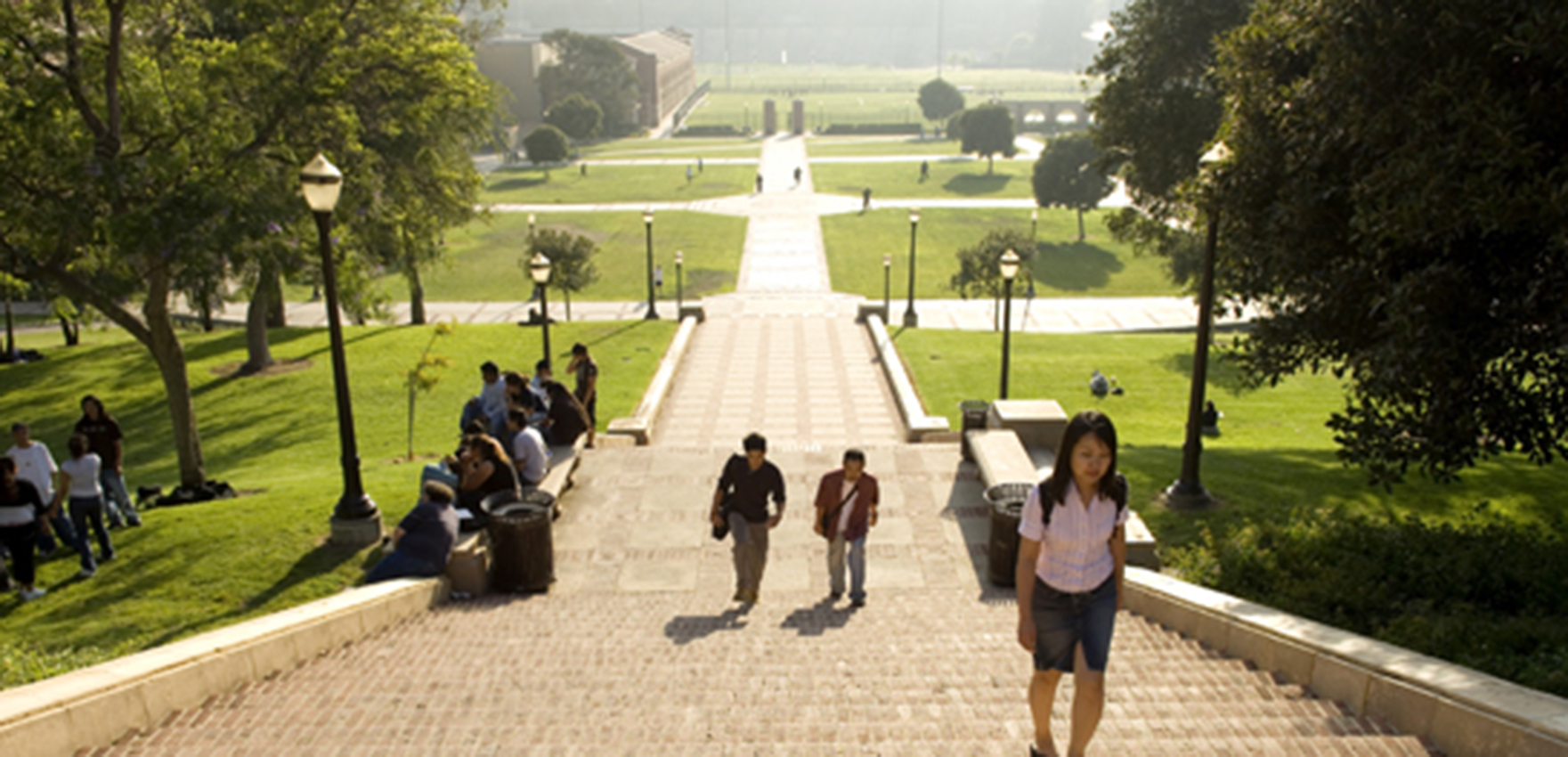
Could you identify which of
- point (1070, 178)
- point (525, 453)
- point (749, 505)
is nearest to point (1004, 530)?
point (749, 505)

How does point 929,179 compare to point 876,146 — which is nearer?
point 929,179

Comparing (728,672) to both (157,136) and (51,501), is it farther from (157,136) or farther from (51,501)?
(157,136)

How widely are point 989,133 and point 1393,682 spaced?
273ft

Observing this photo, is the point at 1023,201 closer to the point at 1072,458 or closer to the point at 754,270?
the point at 754,270

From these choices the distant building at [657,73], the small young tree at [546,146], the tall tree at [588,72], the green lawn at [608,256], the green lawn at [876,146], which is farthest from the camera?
the distant building at [657,73]

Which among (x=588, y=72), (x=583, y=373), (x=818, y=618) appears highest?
(x=588, y=72)

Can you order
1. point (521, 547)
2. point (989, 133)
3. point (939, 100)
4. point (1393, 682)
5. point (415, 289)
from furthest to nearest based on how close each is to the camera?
point (939, 100) → point (989, 133) → point (415, 289) → point (521, 547) → point (1393, 682)

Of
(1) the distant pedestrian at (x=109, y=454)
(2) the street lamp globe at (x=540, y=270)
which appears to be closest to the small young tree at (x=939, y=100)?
(2) the street lamp globe at (x=540, y=270)

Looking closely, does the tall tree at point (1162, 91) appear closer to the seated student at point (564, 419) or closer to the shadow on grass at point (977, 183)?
the seated student at point (564, 419)

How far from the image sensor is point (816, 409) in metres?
18.7

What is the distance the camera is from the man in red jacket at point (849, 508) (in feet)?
27.2

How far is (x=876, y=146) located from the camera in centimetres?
10631

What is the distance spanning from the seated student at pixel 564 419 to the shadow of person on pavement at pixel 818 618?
4919 mm

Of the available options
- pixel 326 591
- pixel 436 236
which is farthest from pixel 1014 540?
pixel 436 236
